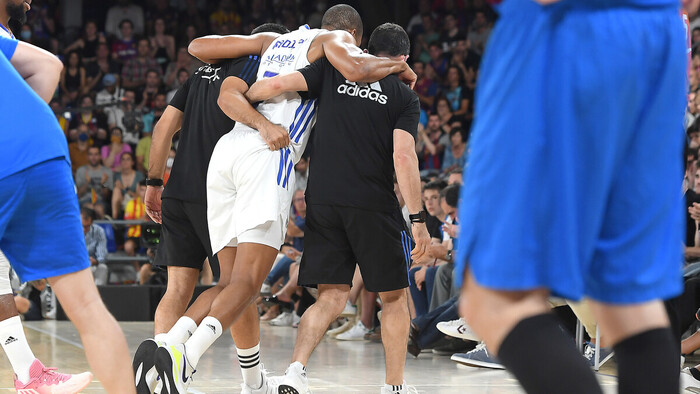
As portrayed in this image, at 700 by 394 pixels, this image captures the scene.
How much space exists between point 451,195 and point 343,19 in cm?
282

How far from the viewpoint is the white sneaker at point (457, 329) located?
5.41 m

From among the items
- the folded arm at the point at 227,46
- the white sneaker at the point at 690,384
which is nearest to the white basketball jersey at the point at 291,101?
the folded arm at the point at 227,46

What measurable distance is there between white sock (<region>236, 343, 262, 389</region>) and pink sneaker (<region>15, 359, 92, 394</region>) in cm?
96

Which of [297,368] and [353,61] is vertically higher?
[353,61]

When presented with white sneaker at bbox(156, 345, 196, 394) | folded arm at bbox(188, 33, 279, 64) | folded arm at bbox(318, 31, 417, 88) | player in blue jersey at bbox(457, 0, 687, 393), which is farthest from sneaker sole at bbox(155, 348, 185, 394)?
player in blue jersey at bbox(457, 0, 687, 393)

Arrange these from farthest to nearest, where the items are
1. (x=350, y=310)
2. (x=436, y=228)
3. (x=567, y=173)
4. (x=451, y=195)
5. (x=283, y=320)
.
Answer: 1. (x=283, y=320)
2. (x=350, y=310)
3. (x=436, y=228)
4. (x=451, y=195)
5. (x=567, y=173)

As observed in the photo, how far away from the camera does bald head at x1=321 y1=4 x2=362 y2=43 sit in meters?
4.21

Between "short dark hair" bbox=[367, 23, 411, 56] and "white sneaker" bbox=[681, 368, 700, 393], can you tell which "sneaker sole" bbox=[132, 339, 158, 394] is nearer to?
"short dark hair" bbox=[367, 23, 411, 56]

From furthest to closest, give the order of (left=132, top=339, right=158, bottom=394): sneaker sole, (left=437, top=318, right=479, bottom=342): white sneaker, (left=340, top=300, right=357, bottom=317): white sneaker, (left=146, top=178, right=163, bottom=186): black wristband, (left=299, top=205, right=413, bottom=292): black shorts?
(left=340, top=300, right=357, bottom=317): white sneaker < (left=437, top=318, right=479, bottom=342): white sneaker < (left=146, top=178, right=163, bottom=186): black wristband < (left=299, top=205, right=413, bottom=292): black shorts < (left=132, top=339, right=158, bottom=394): sneaker sole

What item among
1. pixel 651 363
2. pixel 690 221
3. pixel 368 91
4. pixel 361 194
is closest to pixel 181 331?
pixel 361 194

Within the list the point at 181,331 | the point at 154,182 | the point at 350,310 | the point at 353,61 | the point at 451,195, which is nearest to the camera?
the point at 181,331

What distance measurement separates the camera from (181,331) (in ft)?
11.7

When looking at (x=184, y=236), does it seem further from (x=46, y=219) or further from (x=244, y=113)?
(x=46, y=219)

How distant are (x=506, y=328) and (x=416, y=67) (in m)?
10.9
